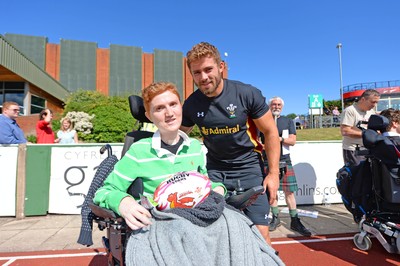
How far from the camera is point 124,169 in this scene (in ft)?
5.59

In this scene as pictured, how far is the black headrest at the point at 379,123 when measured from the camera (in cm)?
308

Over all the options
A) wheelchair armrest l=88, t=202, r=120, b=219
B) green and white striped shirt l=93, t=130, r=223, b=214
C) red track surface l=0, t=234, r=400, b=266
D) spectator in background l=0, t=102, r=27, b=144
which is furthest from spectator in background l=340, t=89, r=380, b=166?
spectator in background l=0, t=102, r=27, b=144

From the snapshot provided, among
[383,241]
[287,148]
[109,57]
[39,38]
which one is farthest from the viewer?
[109,57]

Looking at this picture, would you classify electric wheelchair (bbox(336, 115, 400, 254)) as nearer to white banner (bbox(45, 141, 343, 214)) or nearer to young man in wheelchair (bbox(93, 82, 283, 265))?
white banner (bbox(45, 141, 343, 214))

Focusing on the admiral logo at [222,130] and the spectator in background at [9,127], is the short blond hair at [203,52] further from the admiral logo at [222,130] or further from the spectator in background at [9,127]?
the spectator in background at [9,127]

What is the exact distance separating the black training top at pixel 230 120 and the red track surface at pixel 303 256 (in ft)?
5.76

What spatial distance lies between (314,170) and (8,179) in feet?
19.8

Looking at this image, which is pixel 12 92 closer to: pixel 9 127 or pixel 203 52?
pixel 9 127

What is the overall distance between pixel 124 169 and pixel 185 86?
38983 mm

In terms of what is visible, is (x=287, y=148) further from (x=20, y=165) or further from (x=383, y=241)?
(x=20, y=165)

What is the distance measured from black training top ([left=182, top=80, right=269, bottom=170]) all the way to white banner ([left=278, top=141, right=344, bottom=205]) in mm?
3713

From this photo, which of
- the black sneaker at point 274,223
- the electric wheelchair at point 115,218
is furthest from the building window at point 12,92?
the electric wheelchair at point 115,218

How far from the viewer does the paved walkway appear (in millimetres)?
3825

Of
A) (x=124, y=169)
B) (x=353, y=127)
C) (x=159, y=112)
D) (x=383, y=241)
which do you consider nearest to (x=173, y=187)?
(x=124, y=169)
